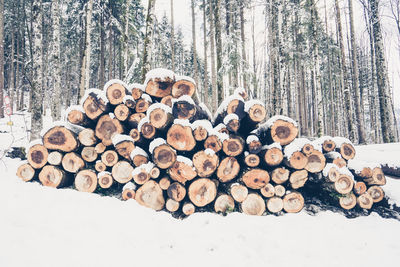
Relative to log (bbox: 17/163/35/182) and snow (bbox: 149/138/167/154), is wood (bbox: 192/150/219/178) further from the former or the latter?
log (bbox: 17/163/35/182)

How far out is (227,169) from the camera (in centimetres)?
358

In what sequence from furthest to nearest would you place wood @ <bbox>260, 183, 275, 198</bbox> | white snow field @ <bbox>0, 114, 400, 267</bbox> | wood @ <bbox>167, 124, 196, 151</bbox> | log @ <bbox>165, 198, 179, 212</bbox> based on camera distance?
1. wood @ <bbox>260, 183, 275, 198</bbox>
2. log @ <bbox>165, 198, 179, 212</bbox>
3. wood @ <bbox>167, 124, 196, 151</bbox>
4. white snow field @ <bbox>0, 114, 400, 267</bbox>

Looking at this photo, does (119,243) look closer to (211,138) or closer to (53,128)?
(211,138)

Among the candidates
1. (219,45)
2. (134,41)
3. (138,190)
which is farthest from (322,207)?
(134,41)

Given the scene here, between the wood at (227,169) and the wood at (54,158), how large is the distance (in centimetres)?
294

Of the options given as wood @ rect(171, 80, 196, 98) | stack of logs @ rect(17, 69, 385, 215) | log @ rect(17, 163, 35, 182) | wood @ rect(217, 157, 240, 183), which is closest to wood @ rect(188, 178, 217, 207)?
stack of logs @ rect(17, 69, 385, 215)

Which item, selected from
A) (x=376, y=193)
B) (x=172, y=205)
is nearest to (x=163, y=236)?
(x=172, y=205)

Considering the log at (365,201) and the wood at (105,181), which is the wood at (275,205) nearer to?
the log at (365,201)

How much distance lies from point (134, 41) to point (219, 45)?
16.3 m

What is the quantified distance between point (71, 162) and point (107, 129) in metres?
0.91

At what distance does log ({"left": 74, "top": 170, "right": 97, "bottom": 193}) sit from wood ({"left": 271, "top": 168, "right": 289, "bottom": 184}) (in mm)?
3263

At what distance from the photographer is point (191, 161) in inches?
137

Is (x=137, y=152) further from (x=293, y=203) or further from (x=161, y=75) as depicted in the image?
(x=293, y=203)

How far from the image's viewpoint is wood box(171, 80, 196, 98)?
12.2 feet
